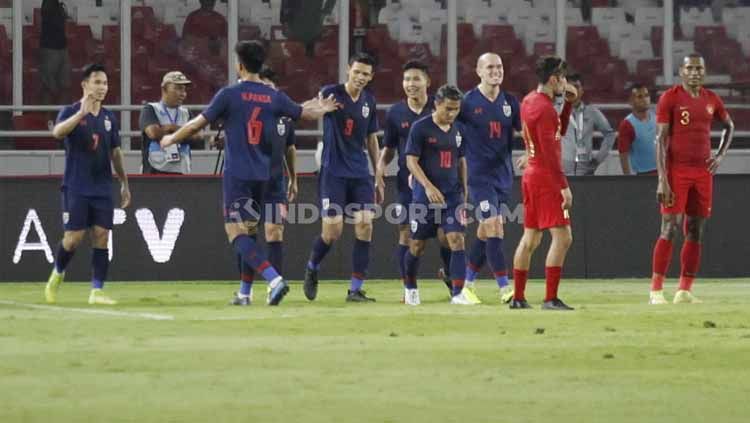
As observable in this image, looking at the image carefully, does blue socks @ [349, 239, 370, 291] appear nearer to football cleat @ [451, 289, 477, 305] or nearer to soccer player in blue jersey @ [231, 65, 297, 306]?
soccer player in blue jersey @ [231, 65, 297, 306]

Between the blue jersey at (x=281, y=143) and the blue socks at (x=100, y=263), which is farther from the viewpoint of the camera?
the blue jersey at (x=281, y=143)

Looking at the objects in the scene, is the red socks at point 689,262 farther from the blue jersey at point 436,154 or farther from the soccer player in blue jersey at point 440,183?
the blue jersey at point 436,154

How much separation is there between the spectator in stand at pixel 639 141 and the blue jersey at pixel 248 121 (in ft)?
25.8

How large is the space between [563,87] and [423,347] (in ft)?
12.9

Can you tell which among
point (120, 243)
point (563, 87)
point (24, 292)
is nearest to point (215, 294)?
point (24, 292)

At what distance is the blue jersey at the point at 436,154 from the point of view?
57.7 feet

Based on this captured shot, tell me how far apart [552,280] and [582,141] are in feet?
28.5

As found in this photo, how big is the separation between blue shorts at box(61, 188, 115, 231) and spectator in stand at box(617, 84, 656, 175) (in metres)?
7.69

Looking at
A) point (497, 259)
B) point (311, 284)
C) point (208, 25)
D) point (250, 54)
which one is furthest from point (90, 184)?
point (208, 25)

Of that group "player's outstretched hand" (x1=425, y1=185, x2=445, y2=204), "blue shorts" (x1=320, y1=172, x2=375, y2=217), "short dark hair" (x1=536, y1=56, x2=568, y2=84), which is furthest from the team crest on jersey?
"short dark hair" (x1=536, y1=56, x2=568, y2=84)

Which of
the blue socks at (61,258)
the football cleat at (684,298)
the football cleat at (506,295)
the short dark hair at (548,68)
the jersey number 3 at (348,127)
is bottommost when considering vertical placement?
the football cleat at (506,295)

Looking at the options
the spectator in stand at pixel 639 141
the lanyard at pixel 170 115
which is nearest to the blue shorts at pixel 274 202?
the lanyard at pixel 170 115

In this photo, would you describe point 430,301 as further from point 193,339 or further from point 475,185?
point 193,339

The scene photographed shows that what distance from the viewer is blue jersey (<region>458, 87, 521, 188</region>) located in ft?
60.4
